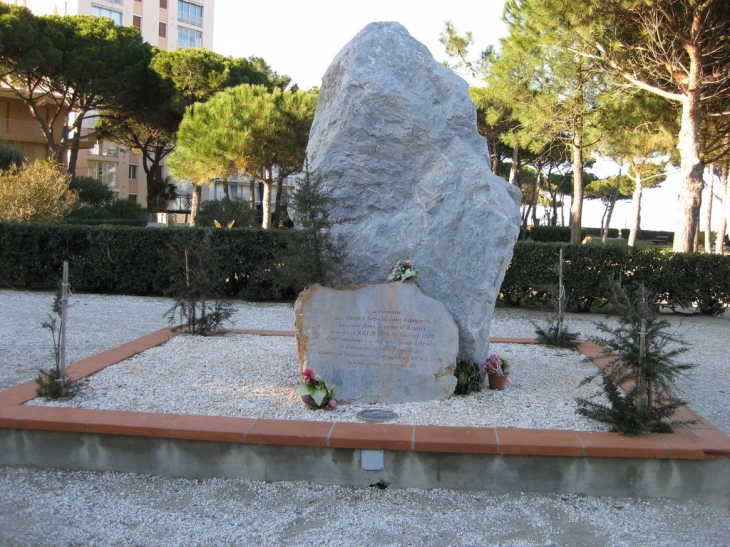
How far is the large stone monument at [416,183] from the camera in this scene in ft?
15.7

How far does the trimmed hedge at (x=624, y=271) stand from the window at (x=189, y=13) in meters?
43.7

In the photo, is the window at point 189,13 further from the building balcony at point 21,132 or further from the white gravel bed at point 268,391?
the white gravel bed at point 268,391

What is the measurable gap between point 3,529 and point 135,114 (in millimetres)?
28973

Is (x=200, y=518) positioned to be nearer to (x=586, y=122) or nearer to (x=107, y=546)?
(x=107, y=546)

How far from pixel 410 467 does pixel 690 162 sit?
11.3 metres

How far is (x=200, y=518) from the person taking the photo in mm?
3197

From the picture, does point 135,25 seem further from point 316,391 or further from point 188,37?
point 316,391

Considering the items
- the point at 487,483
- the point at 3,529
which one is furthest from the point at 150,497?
the point at 487,483

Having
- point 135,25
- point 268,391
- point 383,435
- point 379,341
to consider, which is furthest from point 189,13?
point 383,435

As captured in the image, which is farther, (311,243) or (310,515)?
(311,243)

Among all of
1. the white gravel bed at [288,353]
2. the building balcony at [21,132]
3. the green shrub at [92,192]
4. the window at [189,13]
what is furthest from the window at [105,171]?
the white gravel bed at [288,353]

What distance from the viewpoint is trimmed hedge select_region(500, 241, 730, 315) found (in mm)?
9984

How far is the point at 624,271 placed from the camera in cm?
998

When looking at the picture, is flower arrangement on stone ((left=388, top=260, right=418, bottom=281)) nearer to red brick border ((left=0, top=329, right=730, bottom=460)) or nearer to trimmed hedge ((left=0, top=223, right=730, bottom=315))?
red brick border ((left=0, top=329, right=730, bottom=460))
